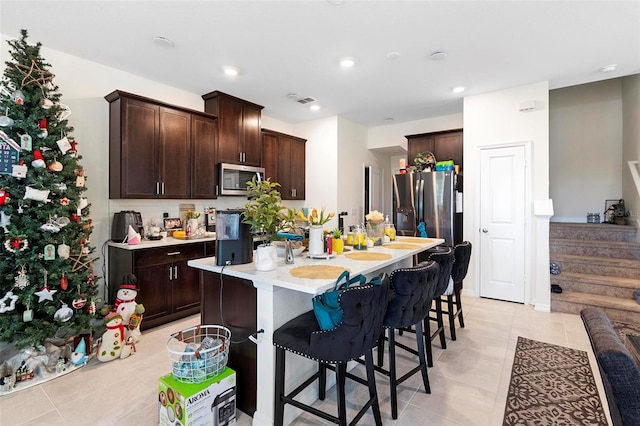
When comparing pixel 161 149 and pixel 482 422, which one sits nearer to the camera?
pixel 482 422

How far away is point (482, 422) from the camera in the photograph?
1.87 metres

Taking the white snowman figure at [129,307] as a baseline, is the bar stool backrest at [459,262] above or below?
above

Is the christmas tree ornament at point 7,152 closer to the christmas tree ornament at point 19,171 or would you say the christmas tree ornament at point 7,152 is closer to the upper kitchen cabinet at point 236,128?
the christmas tree ornament at point 19,171

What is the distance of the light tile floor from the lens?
191cm

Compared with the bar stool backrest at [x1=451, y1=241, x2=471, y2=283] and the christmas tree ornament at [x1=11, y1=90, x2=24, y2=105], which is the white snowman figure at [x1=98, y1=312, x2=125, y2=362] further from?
the bar stool backrest at [x1=451, y1=241, x2=471, y2=283]

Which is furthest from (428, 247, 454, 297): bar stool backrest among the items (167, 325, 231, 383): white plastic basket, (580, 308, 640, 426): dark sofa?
(167, 325, 231, 383): white plastic basket

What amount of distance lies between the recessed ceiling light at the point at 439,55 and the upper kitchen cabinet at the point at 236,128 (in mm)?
2724

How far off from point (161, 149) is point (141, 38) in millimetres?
1200

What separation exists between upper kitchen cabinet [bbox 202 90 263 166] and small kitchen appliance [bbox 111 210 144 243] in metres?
1.37

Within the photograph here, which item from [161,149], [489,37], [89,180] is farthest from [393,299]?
[89,180]

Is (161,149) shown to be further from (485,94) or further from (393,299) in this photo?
(485,94)

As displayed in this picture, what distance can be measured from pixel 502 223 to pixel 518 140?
1.13 meters

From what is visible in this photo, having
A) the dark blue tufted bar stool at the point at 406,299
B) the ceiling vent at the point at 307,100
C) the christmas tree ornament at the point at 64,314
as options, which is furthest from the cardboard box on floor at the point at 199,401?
the ceiling vent at the point at 307,100

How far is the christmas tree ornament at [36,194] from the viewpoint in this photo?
2.34m
